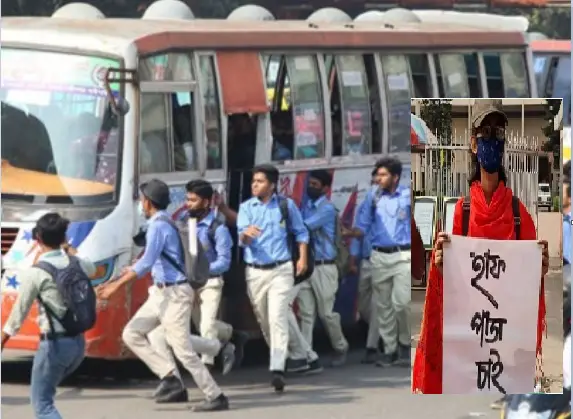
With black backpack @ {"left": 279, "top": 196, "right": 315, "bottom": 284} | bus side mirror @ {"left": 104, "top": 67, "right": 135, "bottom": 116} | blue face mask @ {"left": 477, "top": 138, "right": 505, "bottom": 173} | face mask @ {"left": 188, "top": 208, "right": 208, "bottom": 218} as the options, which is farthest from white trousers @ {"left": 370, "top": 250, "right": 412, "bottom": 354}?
bus side mirror @ {"left": 104, "top": 67, "right": 135, "bottom": 116}

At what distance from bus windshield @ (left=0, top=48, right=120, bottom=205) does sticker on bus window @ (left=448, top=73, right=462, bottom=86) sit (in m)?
1.54

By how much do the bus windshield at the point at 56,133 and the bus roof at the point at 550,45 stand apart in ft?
6.40

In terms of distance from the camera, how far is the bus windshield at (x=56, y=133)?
6238 millimetres

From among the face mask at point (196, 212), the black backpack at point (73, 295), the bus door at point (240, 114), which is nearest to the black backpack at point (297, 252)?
the bus door at point (240, 114)

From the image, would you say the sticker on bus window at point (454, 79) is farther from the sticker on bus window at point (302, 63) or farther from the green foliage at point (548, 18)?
the sticker on bus window at point (302, 63)

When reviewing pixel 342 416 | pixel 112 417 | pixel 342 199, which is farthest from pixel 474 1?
pixel 112 417

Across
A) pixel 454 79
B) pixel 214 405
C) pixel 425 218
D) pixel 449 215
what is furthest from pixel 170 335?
pixel 454 79

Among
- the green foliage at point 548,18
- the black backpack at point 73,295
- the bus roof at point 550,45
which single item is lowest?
the black backpack at point 73,295

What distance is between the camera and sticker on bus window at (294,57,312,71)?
6430 mm

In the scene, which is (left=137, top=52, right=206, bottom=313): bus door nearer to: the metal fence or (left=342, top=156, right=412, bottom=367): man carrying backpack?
(left=342, top=156, right=412, bottom=367): man carrying backpack

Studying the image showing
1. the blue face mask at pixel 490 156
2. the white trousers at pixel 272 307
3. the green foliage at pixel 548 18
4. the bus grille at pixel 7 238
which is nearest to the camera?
the blue face mask at pixel 490 156

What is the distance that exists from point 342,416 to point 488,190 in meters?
1.54

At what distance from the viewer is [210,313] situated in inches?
252

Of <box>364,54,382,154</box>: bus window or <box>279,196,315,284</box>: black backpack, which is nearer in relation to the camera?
<box>279,196,315,284</box>: black backpack
